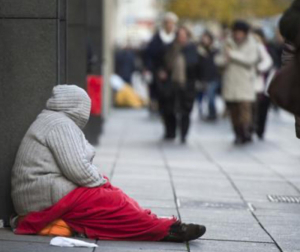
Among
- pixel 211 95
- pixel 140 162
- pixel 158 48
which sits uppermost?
pixel 158 48

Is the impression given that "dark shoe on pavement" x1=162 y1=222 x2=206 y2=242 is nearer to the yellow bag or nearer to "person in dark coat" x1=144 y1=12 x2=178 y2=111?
"person in dark coat" x1=144 y1=12 x2=178 y2=111

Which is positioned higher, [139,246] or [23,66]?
[23,66]

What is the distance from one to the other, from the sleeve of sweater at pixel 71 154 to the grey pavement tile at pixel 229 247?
0.90m

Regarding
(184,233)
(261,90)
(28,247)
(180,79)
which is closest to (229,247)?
(184,233)

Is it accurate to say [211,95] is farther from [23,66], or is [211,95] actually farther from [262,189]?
[23,66]

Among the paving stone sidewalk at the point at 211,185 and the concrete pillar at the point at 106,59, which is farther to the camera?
the concrete pillar at the point at 106,59

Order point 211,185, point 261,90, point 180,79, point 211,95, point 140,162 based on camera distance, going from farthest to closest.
→ point 211,95 → point 261,90 → point 180,79 → point 140,162 → point 211,185

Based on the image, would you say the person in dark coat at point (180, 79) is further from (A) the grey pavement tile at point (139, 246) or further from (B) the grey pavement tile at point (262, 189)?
(A) the grey pavement tile at point (139, 246)

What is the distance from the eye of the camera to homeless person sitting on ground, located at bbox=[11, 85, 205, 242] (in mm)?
6797

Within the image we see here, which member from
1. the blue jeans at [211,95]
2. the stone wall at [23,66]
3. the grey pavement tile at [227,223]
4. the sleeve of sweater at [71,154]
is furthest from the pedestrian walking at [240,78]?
the sleeve of sweater at [71,154]

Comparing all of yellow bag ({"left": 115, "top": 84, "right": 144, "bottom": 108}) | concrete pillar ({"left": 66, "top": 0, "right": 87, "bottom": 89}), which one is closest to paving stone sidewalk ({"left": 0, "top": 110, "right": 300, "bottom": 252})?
concrete pillar ({"left": 66, "top": 0, "right": 87, "bottom": 89})

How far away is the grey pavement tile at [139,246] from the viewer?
22.0 feet

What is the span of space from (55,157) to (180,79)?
8732 millimetres

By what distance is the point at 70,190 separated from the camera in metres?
6.84
